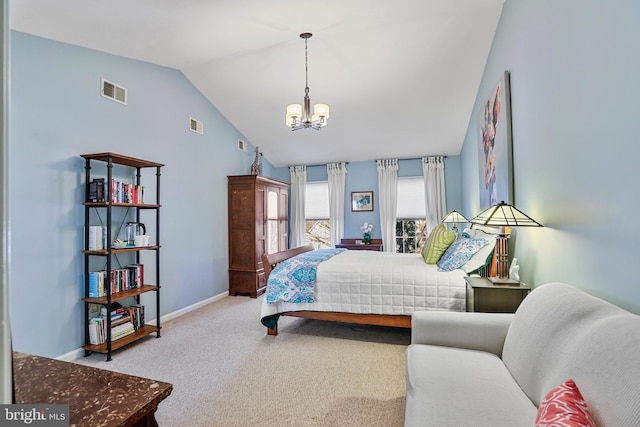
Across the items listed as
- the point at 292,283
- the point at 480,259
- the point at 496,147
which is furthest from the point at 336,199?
the point at 480,259

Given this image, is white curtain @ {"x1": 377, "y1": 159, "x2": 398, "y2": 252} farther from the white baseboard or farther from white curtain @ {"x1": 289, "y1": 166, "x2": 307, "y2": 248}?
the white baseboard

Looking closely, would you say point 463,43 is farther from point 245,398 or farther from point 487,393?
point 245,398

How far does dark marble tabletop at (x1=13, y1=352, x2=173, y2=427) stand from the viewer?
972mm

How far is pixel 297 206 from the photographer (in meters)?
6.56

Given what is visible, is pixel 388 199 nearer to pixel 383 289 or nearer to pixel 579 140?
pixel 383 289

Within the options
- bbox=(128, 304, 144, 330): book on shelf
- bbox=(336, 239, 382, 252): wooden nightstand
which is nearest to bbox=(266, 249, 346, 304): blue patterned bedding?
bbox=(128, 304, 144, 330): book on shelf

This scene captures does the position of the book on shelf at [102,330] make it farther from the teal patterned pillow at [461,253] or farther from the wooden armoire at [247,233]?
the teal patterned pillow at [461,253]

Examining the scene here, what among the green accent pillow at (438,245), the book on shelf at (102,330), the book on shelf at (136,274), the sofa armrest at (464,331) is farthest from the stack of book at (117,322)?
the green accent pillow at (438,245)

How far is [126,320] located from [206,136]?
265cm

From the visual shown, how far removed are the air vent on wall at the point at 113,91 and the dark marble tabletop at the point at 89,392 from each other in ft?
8.92

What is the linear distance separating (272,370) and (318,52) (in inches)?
130

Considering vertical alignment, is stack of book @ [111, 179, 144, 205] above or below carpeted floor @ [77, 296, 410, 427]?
above

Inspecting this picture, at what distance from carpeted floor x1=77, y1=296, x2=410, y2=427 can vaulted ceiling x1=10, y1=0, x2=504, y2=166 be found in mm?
2877

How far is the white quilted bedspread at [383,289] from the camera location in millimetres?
2754
